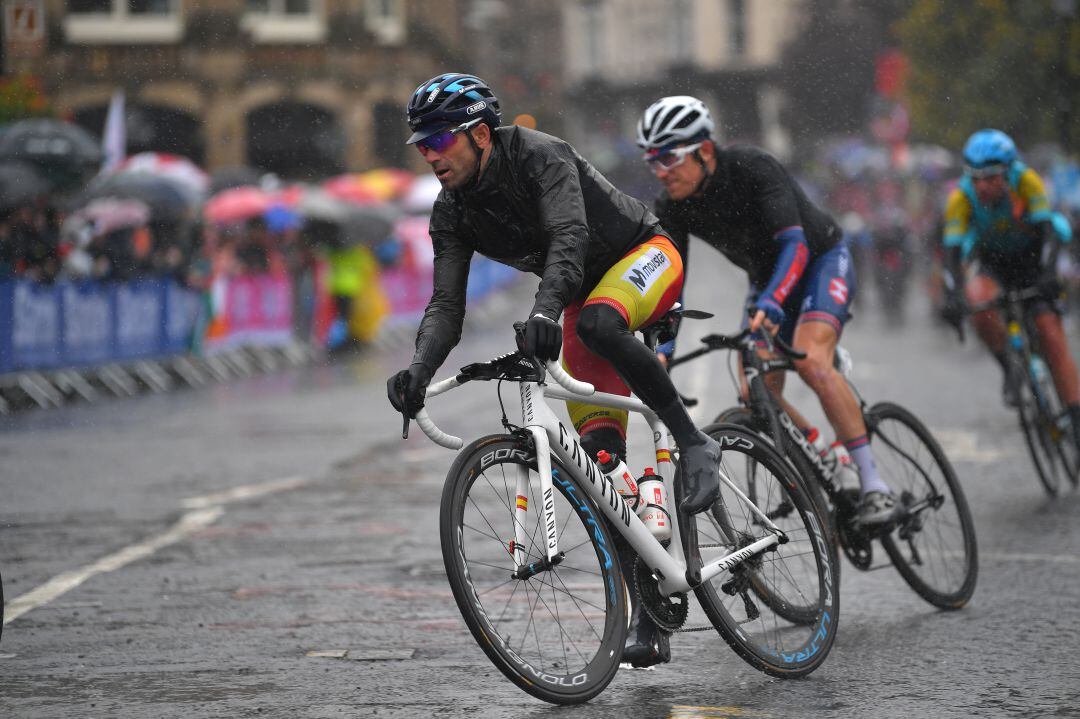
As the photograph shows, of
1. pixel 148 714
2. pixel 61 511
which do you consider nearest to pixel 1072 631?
pixel 148 714

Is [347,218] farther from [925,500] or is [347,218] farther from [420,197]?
[925,500]

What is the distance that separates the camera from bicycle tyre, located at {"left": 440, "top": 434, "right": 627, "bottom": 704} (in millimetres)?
4566

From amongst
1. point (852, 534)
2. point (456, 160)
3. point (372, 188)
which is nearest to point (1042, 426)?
point (852, 534)

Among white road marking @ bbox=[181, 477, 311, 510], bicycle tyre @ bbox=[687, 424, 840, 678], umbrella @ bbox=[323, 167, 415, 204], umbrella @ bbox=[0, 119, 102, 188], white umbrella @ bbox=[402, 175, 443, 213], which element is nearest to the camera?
bicycle tyre @ bbox=[687, 424, 840, 678]

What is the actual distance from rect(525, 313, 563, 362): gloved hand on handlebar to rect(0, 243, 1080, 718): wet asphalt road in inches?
41.5

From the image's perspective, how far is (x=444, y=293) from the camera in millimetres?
5090

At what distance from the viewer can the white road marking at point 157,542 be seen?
22.3 ft

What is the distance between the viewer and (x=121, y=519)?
923cm

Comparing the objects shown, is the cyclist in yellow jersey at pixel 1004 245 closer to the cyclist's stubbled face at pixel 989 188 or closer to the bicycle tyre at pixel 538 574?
the cyclist's stubbled face at pixel 989 188

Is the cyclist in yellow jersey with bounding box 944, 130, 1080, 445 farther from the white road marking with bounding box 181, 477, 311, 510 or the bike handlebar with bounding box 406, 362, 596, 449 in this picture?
the bike handlebar with bounding box 406, 362, 596, 449

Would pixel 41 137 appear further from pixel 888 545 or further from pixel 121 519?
pixel 888 545

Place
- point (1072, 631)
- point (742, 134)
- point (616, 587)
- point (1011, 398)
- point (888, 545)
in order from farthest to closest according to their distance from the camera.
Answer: point (742, 134) → point (1011, 398) → point (888, 545) → point (1072, 631) → point (616, 587)

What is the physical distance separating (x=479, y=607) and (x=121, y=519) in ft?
16.8

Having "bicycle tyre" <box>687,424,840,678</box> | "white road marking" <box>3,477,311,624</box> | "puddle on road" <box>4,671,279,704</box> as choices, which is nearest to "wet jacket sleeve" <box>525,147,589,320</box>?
"bicycle tyre" <box>687,424,840,678</box>
